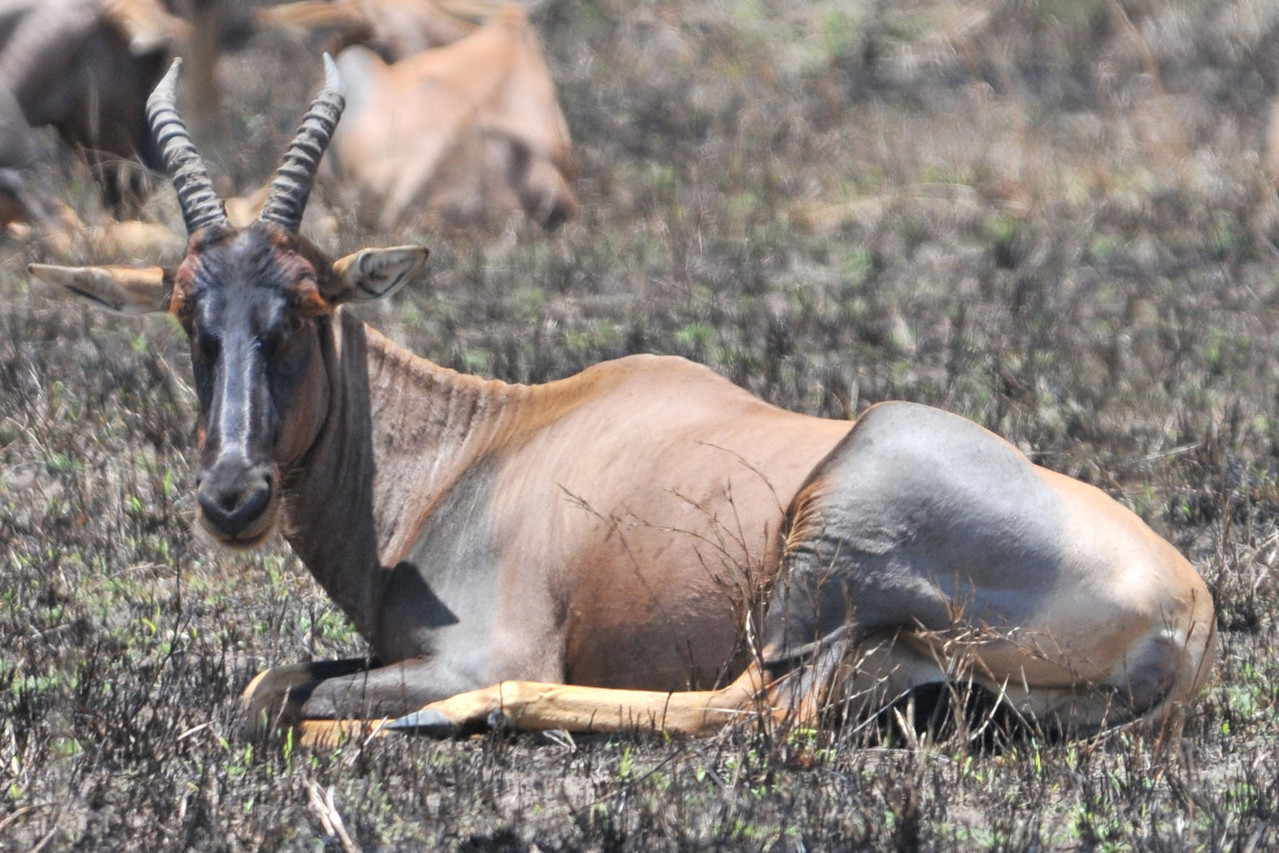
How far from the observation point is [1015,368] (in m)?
8.79

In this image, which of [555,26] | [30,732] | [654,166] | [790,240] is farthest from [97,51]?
[30,732]

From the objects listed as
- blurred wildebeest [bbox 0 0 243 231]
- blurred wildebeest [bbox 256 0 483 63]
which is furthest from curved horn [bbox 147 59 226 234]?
blurred wildebeest [bbox 256 0 483 63]

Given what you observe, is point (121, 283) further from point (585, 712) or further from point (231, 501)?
point (585, 712)

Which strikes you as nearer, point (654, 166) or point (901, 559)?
point (901, 559)

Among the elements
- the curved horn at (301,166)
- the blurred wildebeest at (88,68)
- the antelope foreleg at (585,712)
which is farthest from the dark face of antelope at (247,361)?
the blurred wildebeest at (88,68)

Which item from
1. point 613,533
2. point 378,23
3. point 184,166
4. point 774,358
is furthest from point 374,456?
point 378,23

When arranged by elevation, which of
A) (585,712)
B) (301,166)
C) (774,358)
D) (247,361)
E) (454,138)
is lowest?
(774,358)

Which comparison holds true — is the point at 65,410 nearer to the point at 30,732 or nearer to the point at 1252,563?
the point at 30,732

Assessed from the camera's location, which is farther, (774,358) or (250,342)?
(774,358)

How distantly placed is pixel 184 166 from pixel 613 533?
1.78 meters

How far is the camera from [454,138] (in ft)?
38.4

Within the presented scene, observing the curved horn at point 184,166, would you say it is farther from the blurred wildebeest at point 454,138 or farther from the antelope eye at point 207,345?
the blurred wildebeest at point 454,138

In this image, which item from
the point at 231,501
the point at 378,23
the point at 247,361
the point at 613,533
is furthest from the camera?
the point at 378,23

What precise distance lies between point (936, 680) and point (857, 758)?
0.41 metres
